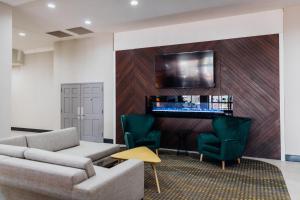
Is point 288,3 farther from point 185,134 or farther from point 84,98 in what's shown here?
point 84,98

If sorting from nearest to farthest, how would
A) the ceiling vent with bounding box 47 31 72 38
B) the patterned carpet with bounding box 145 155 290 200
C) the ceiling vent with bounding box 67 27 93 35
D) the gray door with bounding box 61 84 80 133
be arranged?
the patterned carpet with bounding box 145 155 290 200 < the ceiling vent with bounding box 67 27 93 35 < the ceiling vent with bounding box 47 31 72 38 < the gray door with bounding box 61 84 80 133

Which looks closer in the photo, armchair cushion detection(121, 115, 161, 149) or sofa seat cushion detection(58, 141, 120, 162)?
sofa seat cushion detection(58, 141, 120, 162)

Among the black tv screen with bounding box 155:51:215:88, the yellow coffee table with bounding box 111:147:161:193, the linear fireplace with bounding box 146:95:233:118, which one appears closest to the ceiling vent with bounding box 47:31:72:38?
the black tv screen with bounding box 155:51:215:88

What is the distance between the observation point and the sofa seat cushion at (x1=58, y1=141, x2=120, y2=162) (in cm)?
374

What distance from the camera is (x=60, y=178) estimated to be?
2074 mm

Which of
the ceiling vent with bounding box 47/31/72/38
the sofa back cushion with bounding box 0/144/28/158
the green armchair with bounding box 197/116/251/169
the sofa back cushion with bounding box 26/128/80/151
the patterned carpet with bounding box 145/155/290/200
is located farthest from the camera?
the ceiling vent with bounding box 47/31/72/38

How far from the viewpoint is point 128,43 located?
6355 millimetres

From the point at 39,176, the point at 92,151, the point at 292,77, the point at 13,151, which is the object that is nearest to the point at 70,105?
the point at 92,151

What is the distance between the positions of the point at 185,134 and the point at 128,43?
2974 mm

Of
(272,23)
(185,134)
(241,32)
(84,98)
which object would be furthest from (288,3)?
(84,98)

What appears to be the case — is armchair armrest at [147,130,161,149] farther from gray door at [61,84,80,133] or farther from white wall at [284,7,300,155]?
gray door at [61,84,80,133]

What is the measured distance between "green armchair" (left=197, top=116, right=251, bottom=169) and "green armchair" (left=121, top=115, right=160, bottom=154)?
1020mm

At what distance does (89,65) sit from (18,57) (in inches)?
155

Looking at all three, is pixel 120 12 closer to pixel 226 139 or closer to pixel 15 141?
pixel 15 141
